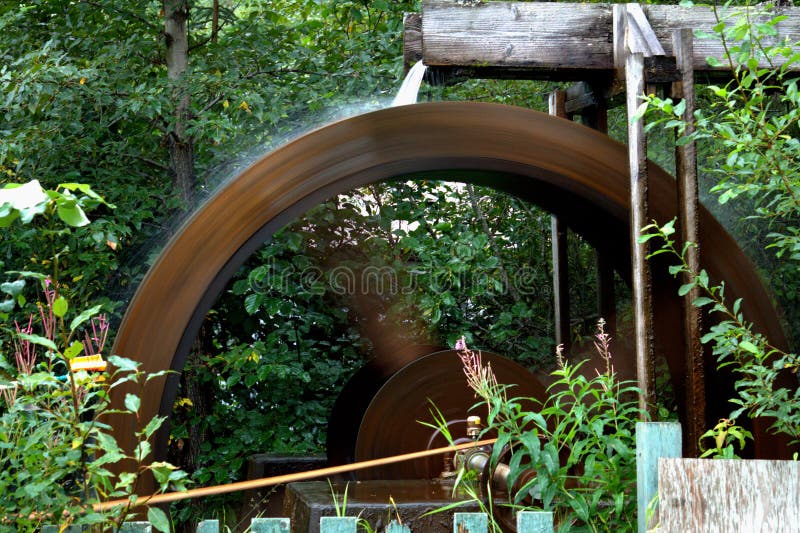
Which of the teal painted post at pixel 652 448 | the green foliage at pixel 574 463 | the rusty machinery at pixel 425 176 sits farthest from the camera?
the rusty machinery at pixel 425 176

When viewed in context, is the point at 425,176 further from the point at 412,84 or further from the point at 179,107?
the point at 179,107

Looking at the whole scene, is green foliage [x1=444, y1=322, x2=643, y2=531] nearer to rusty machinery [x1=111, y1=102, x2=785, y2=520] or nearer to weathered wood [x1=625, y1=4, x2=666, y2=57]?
rusty machinery [x1=111, y1=102, x2=785, y2=520]

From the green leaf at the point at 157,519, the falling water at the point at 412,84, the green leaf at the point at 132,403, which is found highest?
the falling water at the point at 412,84

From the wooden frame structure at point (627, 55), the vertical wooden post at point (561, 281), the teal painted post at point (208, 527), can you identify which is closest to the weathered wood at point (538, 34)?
the wooden frame structure at point (627, 55)

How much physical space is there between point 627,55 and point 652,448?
2.03 meters

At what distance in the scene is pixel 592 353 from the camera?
704 centimetres

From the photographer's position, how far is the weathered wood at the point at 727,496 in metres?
1.98

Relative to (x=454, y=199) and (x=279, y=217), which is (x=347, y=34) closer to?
(x=454, y=199)

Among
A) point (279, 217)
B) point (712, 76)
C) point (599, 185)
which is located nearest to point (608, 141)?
point (599, 185)

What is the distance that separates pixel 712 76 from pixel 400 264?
279cm

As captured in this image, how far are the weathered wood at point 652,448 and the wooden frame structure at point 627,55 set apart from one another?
1.31 m

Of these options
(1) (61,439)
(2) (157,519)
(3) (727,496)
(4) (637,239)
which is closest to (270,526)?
(2) (157,519)

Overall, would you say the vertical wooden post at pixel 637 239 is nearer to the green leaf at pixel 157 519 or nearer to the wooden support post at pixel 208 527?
the wooden support post at pixel 208 527

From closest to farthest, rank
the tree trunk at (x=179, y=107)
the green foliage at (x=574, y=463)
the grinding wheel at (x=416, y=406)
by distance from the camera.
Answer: the green foliage at (x=574, y=463) → the grinding wheel at (x=416, y=406) → the tree trunk at (x=179, y=107)
